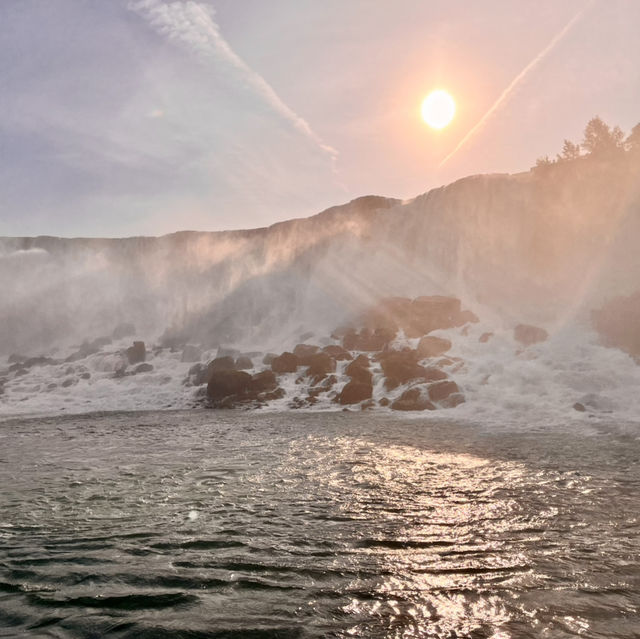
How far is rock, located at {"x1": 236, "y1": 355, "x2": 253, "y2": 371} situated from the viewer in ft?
135

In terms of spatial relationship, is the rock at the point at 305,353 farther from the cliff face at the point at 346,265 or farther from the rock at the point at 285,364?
the cliff face at the point at 346,265

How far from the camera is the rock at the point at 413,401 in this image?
94.5ft

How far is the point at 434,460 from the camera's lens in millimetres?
13945

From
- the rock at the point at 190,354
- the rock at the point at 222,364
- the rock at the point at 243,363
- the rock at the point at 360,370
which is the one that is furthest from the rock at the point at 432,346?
the rock at the point at 190,354

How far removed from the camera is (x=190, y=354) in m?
48.1

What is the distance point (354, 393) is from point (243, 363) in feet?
41.5

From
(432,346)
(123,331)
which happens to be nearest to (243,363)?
(432,346)

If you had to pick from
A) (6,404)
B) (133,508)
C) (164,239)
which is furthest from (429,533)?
(164,239)

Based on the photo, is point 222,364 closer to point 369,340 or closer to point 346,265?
point 369,340

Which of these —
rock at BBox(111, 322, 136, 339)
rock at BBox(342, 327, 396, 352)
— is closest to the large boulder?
rock at BBox(342, 327, 396, 352)

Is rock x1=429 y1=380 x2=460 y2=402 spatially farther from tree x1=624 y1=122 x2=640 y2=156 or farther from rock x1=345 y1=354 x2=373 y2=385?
tree x1=624 y1=122 x2=640 y2=156

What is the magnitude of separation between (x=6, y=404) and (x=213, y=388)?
14581 millimetres

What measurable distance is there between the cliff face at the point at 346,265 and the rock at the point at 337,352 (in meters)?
9.53

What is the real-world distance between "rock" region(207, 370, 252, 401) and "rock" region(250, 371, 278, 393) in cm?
35
